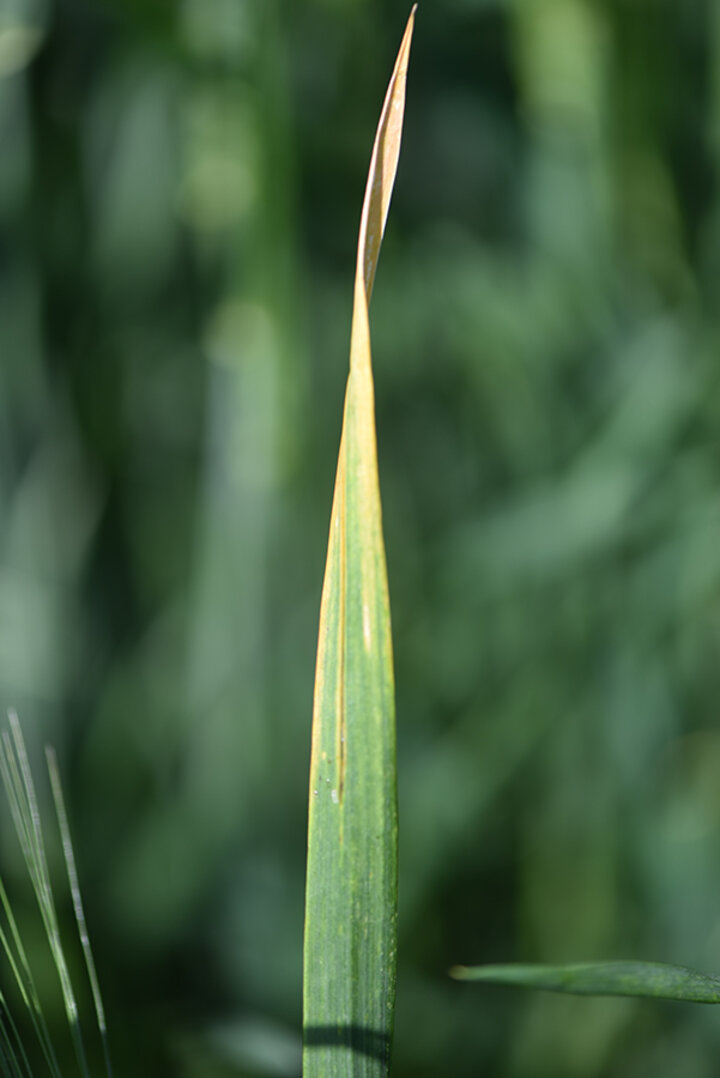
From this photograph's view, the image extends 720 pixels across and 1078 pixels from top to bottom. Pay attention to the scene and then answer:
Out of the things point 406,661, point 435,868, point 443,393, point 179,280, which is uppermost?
point 179,280

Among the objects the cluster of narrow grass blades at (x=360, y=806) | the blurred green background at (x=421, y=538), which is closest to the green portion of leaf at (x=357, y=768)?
the cluster of narrow grass blades at (x=360, y=806)

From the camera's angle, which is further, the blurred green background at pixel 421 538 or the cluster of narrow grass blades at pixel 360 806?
the blurred green background at pixel 421 538

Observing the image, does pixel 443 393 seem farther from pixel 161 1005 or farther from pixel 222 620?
pixel 161 1005

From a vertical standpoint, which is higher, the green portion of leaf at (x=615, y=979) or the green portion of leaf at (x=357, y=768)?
the green portion of leaf at (x=357, y=768)

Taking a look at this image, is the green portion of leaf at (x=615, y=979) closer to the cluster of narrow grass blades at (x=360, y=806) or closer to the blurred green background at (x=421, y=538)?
the cluster of narrow grass blades at (x=360, y=806)

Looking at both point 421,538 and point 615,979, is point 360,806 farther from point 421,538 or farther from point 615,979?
point 421,538

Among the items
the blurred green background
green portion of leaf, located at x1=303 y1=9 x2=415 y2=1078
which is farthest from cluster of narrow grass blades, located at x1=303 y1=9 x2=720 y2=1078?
the blurred green background

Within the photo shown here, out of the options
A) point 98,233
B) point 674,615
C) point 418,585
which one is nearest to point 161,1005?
point 418,585
